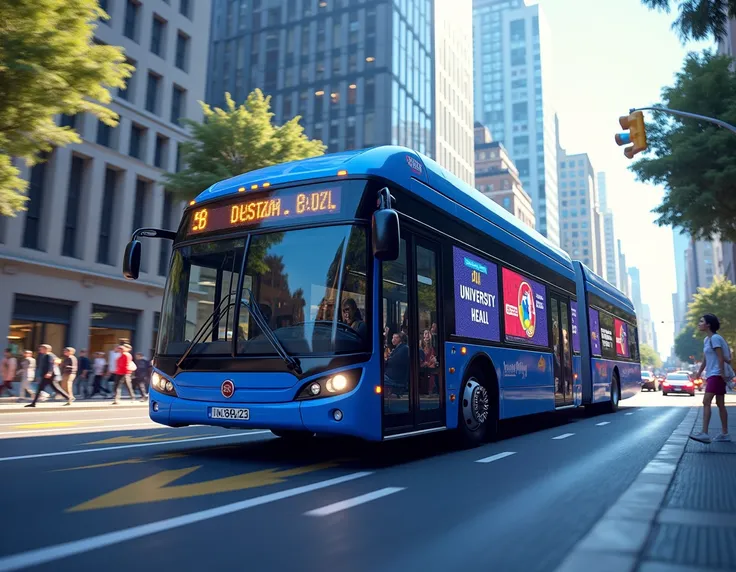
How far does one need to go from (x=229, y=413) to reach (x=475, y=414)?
331 centimetres

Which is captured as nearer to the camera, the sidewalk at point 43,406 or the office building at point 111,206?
the sidewalk at point 43,406

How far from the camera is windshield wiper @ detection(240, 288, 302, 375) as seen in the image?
6355 mm

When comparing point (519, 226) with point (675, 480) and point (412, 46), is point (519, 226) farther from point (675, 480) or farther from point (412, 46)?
point (412, 46)

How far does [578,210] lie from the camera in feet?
591

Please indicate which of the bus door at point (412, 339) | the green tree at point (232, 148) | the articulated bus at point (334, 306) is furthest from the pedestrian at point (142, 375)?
the bus door at point (412, 339)

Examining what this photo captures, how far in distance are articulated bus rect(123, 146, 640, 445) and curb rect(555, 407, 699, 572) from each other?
2.30 m

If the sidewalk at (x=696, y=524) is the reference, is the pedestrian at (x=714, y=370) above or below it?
above

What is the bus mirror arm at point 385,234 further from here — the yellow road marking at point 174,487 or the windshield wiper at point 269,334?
the yellow road marking at point 174,487

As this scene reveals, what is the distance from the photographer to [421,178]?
7.87 metres

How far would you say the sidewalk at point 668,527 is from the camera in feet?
11.1

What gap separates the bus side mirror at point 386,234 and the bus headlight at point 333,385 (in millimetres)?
1128

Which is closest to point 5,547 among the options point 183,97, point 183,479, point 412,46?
point 183,479

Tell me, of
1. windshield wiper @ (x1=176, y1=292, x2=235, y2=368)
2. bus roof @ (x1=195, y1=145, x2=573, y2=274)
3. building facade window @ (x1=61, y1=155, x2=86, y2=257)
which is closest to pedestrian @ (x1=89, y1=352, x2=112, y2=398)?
building facade window @ (x1=61, y1=155, x2=86, y2=257)

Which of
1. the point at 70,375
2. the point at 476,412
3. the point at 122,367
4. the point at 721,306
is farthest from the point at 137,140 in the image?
the point at 721,306
